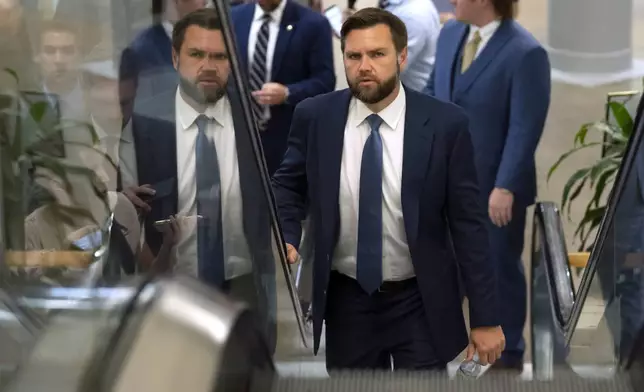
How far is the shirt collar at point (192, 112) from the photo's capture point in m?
2.35

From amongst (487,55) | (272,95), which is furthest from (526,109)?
(272,95)

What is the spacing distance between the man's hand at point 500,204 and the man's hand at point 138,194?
194 centimetres

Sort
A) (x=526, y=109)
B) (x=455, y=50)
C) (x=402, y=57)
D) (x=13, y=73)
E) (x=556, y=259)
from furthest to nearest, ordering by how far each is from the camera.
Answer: (x=455, y=50), (x=526, y=109), (x=556, y=259), (x=402, y=57), (x=13, y=73)

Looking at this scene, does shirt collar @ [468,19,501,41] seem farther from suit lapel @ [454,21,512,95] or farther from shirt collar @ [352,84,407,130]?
shirt collar @ [352,84,407,130]

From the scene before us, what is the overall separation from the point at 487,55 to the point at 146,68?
1.89 m

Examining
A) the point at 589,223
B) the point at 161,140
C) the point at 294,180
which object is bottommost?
the point at 589,223

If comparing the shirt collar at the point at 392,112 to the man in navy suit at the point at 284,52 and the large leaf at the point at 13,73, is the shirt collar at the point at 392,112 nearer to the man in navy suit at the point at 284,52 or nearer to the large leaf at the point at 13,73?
the large leaf at the point at 13,73

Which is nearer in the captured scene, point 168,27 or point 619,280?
point 168,27

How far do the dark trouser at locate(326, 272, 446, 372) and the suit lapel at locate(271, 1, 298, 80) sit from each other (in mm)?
1567

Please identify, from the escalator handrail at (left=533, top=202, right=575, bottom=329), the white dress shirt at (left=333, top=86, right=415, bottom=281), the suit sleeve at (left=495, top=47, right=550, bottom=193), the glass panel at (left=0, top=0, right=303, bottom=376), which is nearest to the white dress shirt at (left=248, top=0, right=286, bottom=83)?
the suit sleeve at (left=495, top=47, right=550, bottom=193)

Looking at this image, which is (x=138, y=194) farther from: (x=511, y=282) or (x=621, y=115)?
(x=621, y=115)

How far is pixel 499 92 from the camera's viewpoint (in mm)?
3766

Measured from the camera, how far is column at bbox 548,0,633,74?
888 cm

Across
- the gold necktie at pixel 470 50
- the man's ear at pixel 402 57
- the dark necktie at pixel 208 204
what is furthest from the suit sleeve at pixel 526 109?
the dark necktie at pixel 208 204
